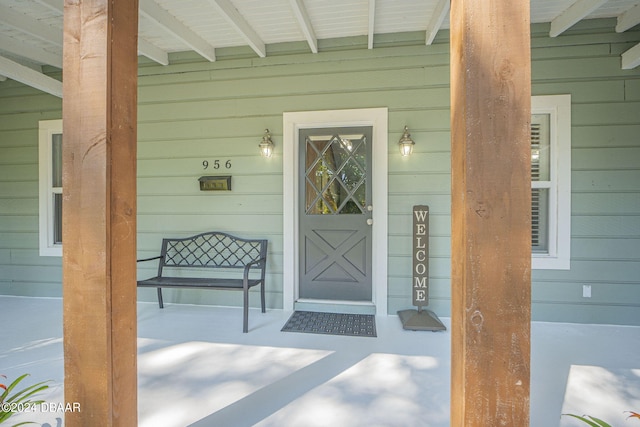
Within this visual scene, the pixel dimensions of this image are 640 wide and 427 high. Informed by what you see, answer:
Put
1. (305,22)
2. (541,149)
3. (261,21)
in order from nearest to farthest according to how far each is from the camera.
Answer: (305,22) < (261,21) < (541,149)

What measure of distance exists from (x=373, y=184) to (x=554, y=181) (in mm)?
1792

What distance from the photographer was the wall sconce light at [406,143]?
298cm

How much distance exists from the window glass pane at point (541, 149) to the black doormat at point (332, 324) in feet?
Result: 7.45

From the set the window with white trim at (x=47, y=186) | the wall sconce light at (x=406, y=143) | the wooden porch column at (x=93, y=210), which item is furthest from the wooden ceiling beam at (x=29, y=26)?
the wall sconce light at (x=406, y=143)

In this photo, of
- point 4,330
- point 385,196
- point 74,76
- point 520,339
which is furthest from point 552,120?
point 4,330

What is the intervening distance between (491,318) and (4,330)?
12.9 ft

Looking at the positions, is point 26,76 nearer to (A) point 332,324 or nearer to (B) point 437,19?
(A) point 332,324

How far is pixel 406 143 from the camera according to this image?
9.80 ft

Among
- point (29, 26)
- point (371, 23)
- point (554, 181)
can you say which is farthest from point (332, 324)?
point (29, 26)

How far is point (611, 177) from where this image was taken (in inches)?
113

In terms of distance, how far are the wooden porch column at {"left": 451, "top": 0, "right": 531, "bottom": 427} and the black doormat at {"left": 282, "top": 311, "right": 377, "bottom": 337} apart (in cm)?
176

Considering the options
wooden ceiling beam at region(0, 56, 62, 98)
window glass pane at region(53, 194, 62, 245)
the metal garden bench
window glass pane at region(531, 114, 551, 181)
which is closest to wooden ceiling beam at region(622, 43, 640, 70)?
window glass pane at region(531, 114, 551, 181)

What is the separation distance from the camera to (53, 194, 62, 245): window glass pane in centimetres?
369

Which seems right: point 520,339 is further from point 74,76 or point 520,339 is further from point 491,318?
point 74,76
